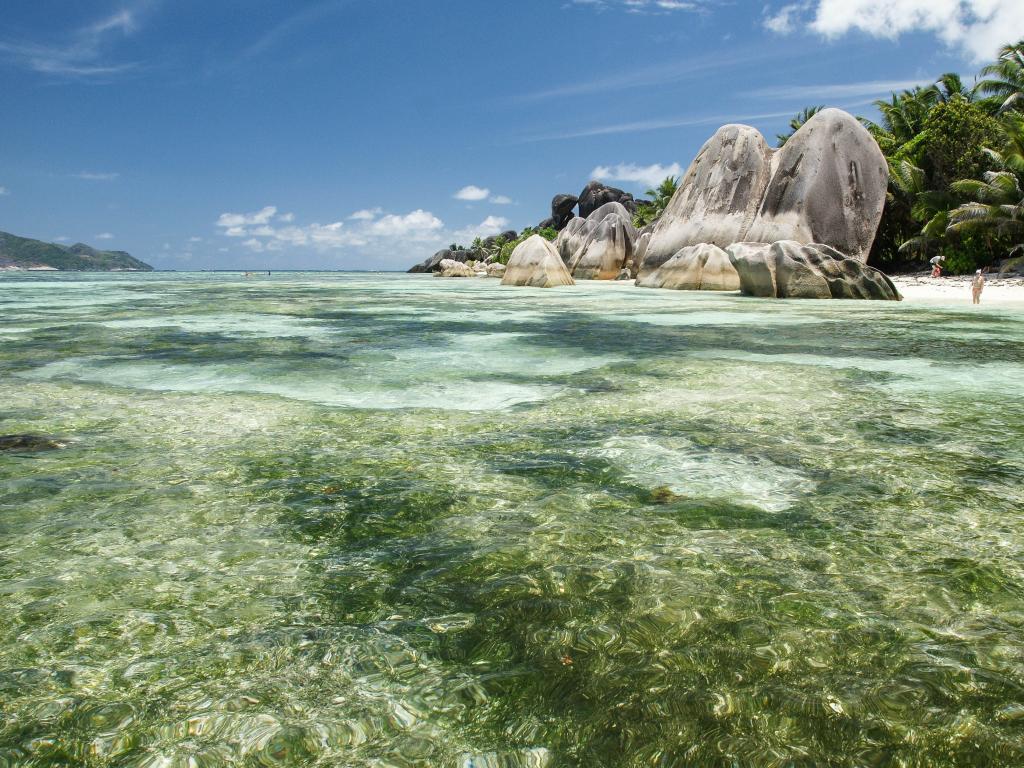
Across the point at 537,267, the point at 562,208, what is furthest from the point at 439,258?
the point at 537,267

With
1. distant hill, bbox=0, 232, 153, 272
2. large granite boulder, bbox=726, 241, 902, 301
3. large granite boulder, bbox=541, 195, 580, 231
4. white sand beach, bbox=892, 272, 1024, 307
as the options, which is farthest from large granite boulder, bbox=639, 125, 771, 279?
distant hill, bbox=0, 232, 153, 272

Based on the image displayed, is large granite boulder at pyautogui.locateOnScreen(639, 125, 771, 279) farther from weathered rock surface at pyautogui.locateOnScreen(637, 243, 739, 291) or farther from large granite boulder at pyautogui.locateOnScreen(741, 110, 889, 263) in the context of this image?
weathered rock surface at pyautogui.locateOnScreen(637, 243, 739, 291)

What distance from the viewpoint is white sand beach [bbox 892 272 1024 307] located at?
1722 cm

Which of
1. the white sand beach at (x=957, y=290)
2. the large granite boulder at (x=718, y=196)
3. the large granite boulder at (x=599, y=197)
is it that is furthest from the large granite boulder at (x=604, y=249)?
Answer: the large granite boulder at (x=599, y=197)

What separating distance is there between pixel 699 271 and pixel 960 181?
34.4ft

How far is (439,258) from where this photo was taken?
71.2m

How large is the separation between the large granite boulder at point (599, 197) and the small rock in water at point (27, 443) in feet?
237

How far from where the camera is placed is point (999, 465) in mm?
3543

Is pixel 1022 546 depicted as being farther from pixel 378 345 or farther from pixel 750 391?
pixel 378 345

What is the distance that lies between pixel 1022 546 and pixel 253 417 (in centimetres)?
431

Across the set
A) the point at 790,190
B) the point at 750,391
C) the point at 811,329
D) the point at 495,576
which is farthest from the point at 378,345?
the point at 790,190

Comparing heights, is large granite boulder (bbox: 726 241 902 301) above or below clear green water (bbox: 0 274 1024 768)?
above

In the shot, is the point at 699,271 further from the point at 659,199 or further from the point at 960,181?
the point at 659,199

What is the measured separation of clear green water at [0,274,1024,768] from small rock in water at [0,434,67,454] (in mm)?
145
